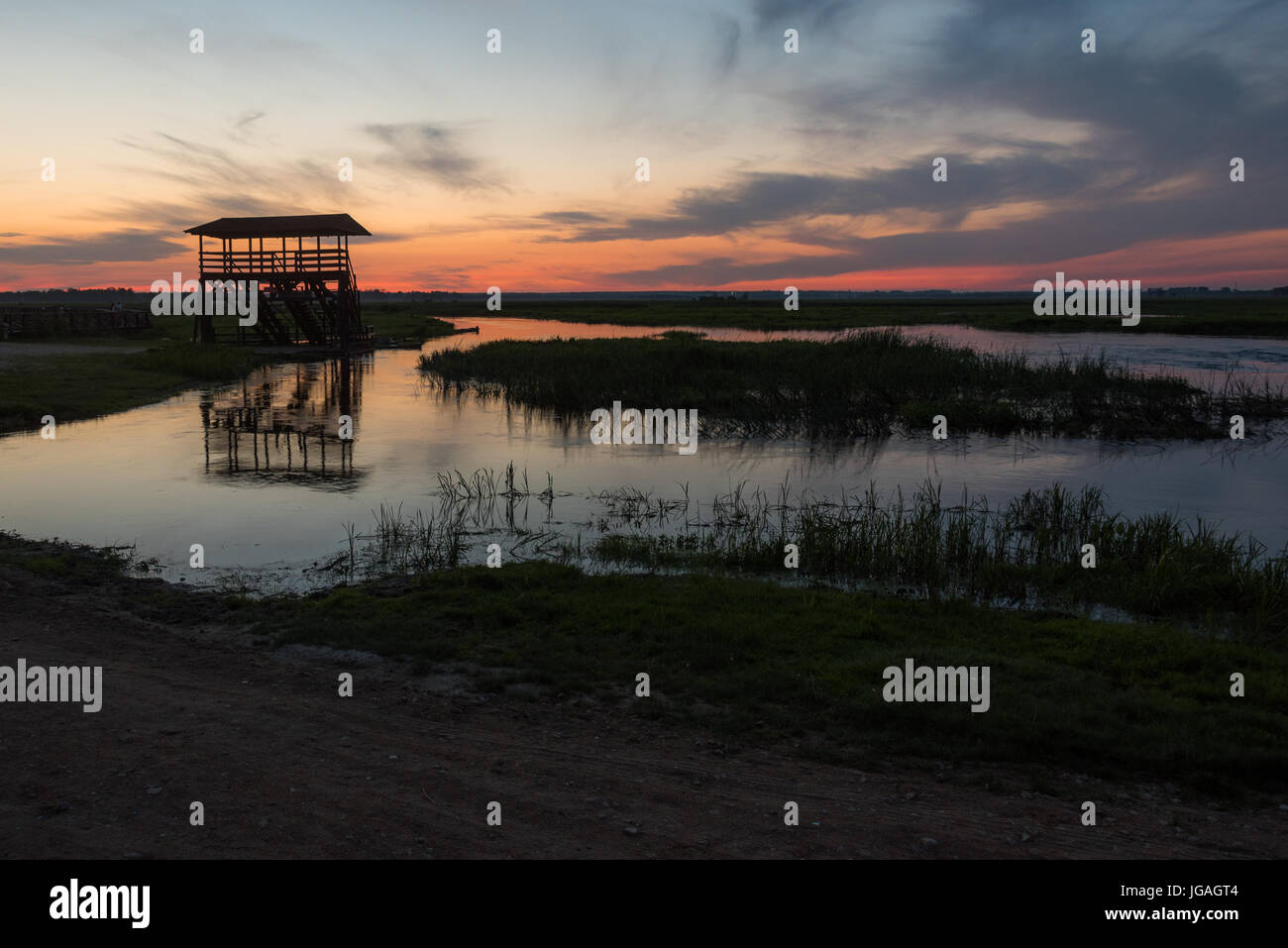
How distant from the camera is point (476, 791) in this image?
243 inches

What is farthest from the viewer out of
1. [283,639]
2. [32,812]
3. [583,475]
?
[583,475]

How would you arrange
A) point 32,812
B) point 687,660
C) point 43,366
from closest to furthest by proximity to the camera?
point 32,812
point 687,660
point 43,366

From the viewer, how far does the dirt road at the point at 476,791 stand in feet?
18.0

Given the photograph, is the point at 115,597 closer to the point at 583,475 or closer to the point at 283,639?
the point at 283,639

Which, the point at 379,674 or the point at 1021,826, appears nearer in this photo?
the point at 1021,826

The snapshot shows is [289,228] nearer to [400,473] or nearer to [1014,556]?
[400,473]

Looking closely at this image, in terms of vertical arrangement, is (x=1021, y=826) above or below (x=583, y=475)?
below

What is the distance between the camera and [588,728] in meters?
7.51

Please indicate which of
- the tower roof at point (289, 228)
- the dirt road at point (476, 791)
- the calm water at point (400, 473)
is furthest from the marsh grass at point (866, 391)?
the dirt road at point (476, 791)

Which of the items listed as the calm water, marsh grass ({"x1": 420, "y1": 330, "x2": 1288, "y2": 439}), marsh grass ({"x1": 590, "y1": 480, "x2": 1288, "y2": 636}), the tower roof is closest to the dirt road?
marsh grass ({"x1": 590, "y1": 480, "x2": 1288, "y2": 636})

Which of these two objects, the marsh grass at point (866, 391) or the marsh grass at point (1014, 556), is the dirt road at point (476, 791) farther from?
the marsh grass at point (866, 391)

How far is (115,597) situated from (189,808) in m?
6.47
